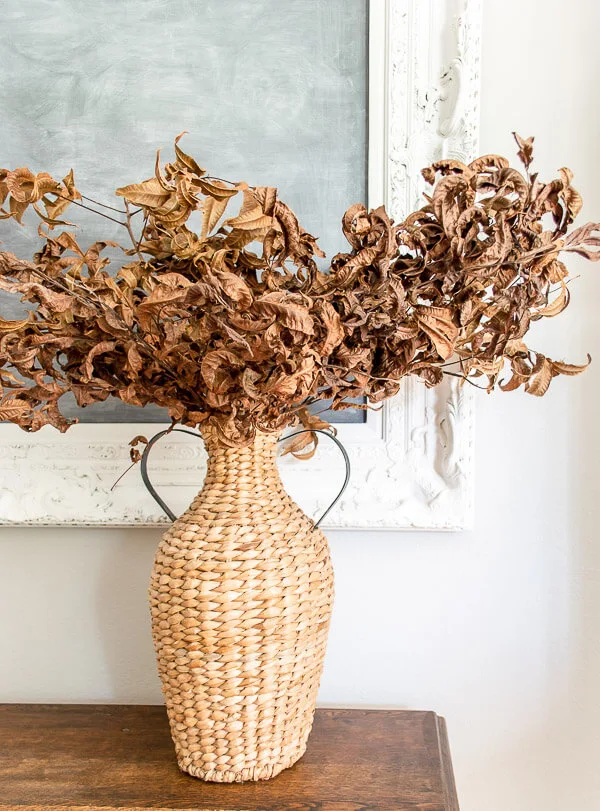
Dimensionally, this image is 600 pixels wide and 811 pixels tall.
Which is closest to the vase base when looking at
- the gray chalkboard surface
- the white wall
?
the white wall

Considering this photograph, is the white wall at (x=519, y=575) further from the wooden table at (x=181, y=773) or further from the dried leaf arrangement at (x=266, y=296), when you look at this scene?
the dried leaf arrangement at (x=266, y=296)

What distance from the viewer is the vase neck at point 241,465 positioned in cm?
79

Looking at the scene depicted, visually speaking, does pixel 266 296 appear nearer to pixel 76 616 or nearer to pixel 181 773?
pixel 181 773

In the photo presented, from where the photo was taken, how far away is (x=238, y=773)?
78cm

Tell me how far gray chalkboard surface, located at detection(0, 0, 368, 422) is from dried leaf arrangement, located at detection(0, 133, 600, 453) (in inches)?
12.9

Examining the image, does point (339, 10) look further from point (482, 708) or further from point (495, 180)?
point (482, 708)

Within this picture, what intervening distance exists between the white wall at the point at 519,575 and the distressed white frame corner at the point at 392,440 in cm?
5

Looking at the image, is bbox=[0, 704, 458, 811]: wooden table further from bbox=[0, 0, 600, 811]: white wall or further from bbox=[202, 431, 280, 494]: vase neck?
bbox=[202, 431, 280, 494]: vase neck

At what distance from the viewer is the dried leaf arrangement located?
619 mm

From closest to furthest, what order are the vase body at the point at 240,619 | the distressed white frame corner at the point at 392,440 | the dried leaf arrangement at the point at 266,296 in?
1. the dried leaf arrangement at the point at 266,296
2. the vase body at the point at 240,619
3. the distressed white frame corner at the point at 392,440

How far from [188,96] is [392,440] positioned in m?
0.57

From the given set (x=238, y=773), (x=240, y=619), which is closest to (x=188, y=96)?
(x=240, y=619)

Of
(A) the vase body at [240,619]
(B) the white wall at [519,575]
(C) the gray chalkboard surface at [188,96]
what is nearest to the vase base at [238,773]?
(A) the vase body at [240,619]

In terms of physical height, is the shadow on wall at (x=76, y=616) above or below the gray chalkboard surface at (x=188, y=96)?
below
